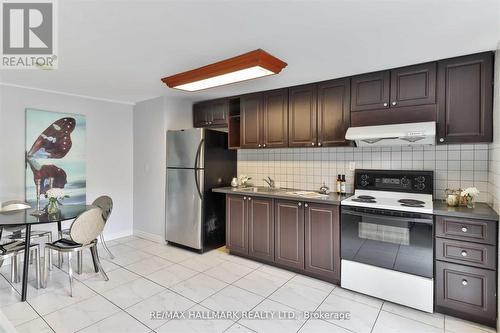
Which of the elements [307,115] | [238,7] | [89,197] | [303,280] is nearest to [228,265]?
[303,280]

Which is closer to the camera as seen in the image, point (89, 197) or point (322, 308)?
point (322, 308)

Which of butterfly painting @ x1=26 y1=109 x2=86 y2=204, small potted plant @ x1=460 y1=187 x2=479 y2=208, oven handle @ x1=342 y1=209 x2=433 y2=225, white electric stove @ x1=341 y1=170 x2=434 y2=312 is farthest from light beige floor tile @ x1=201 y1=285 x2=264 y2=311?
butterfly painting @ x1=26 y1=109 x2=86 y2=204

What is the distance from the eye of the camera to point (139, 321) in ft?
7.02

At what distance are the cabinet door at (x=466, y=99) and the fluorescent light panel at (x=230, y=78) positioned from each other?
164 cm

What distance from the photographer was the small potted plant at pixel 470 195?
7.55 ft

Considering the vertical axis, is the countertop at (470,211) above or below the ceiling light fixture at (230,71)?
below

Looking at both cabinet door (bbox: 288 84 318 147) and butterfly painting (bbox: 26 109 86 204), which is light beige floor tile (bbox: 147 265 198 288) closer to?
butterfly painting (bbox: 26 109 86 204)

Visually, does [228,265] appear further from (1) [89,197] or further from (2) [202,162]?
(1) [89,197]

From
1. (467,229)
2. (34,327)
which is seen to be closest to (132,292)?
(34,327)

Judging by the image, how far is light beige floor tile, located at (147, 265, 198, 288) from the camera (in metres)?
2.83

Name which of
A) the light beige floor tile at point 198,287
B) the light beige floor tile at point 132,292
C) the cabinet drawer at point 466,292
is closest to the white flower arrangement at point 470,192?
the cabinet drawer at point 466,292

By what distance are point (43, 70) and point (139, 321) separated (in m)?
2.71

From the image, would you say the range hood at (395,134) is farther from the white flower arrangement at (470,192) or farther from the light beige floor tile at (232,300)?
the light beige floor tile at (232,300)

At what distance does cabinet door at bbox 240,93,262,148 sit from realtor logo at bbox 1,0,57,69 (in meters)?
2.17
